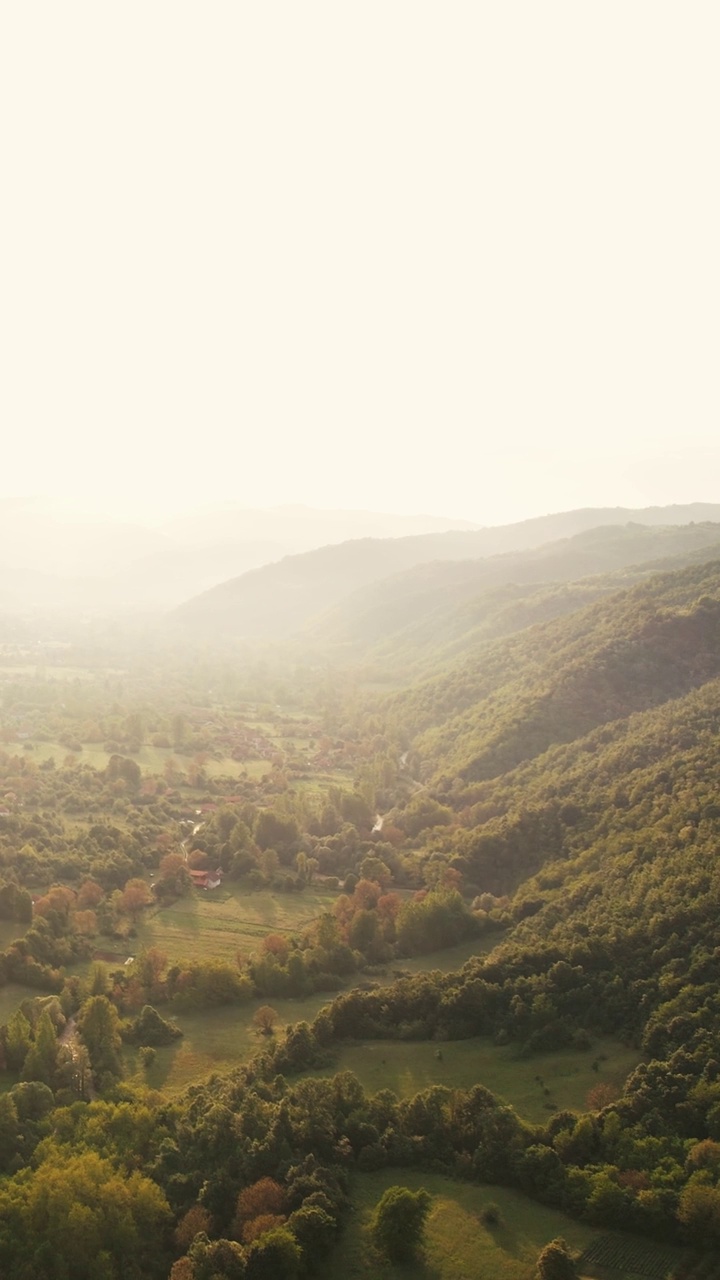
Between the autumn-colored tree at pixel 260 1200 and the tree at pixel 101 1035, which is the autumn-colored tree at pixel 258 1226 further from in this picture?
the tree at pixel 101 1035

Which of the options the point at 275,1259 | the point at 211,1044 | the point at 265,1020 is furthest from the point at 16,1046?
the point at 275,1259

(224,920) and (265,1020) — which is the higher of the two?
(224,920)

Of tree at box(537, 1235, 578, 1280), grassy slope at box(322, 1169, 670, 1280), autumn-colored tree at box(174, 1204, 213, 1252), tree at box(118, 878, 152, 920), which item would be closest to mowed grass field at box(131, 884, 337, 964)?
tree at box(118, 878, 152, 920)

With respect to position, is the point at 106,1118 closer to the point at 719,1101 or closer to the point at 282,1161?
the point at 282,1161

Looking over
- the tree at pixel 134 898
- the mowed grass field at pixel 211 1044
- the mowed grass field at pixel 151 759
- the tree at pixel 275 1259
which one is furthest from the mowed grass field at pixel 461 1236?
the mowed grass field at pixel 151 759

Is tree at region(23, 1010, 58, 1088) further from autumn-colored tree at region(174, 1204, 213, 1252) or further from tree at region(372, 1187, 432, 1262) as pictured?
tree at region(372, 1187, 432, 1262)

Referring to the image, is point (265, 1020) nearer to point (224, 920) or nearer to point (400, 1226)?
point (224, 920)
